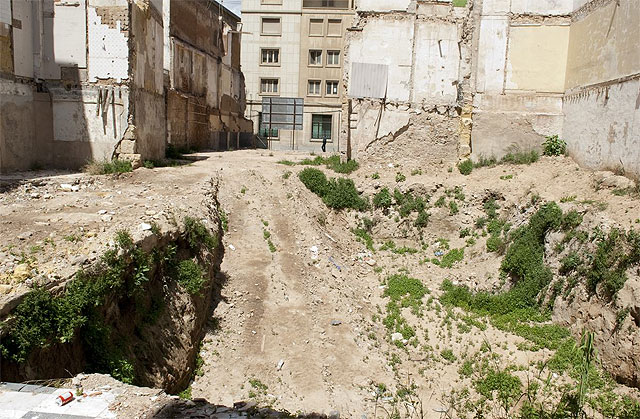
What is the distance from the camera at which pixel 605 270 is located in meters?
9.05

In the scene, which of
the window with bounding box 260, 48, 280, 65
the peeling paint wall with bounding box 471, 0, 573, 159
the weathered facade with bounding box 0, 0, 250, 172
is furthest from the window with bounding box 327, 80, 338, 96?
the weathered facade with bounding box 0, 0, 250, 172

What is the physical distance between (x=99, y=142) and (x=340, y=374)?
372 inches

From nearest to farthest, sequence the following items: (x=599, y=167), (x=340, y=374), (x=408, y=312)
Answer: (x=340, y=374)
(x=408, y=312)
(x=599, y=167)

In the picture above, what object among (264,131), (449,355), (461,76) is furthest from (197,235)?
(264,131)

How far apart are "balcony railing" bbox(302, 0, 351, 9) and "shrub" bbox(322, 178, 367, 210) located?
68.8 feet

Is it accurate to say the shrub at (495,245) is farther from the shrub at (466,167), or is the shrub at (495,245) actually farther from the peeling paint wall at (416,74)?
the peeling paint wall at (416,74)

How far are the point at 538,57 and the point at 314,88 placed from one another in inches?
749

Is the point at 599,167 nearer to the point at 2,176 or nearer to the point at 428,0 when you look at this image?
the point at 428,0

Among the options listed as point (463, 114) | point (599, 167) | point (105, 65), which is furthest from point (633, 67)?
point (105, 65)

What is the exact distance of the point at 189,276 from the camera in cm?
899

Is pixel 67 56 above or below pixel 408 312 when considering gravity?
above

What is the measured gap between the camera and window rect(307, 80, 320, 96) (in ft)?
108

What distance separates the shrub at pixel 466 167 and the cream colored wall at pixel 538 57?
272 cm

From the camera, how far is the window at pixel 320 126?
107 ft
